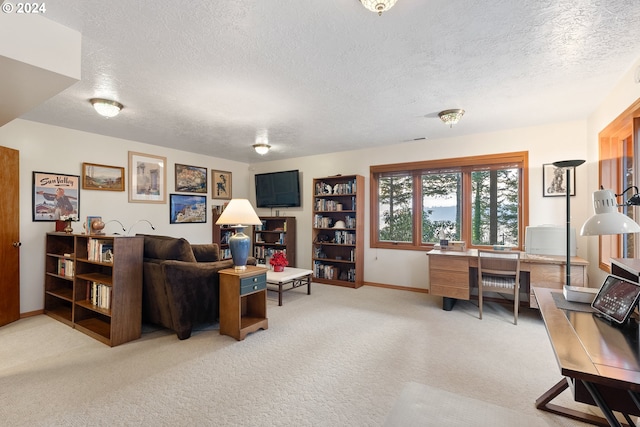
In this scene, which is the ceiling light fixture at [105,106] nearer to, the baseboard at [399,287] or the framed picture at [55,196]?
the framed picture at [55,196]

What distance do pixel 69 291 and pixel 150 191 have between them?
6.21ft

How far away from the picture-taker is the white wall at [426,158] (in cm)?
387

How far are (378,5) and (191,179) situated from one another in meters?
5.02

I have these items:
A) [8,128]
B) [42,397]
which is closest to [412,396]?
[42,397]

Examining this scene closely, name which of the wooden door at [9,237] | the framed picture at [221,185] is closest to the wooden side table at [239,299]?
the wooden door at [9,237]

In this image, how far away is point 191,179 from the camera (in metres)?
5.74

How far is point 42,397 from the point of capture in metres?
2.06

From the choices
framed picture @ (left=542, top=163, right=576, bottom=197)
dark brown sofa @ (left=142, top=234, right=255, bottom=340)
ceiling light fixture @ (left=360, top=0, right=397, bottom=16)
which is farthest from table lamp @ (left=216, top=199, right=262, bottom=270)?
framed picture @ (left=542, top=163, right=576, bottom=197)

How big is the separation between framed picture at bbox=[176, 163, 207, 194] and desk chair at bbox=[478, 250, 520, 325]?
199 inches

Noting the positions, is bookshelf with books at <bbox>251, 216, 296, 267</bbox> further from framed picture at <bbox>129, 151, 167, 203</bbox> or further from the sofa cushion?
the sofa cushion

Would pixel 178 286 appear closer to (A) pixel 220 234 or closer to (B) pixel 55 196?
(B) pixel 55 196

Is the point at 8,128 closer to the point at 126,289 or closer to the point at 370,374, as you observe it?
the point at 126,289

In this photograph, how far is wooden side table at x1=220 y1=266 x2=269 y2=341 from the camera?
298 cm

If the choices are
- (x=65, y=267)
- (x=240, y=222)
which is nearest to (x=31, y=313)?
(x=65, y=267)
